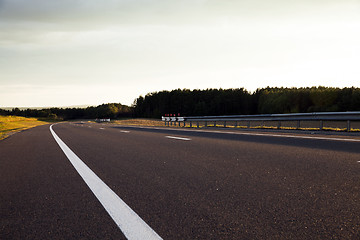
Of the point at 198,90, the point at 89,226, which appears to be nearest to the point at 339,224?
the point at 89,226

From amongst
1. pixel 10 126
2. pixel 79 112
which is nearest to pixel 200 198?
pixel 10 126

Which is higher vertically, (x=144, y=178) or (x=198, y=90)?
(x=198, y=90)

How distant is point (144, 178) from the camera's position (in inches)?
179

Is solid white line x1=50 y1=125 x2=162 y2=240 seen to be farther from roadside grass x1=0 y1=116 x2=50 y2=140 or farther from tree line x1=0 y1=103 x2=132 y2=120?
tree line x1=0 y1=103 x2=132 y2=120

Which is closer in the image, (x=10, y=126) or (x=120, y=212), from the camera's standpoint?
(x=120, y=212)

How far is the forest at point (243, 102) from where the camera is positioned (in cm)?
7562

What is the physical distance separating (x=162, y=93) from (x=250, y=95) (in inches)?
1804

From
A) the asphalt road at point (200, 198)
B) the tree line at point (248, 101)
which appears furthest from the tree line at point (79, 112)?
the asphalt road at point (200, 198)

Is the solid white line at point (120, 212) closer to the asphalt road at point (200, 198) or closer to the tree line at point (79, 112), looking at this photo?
the asphalt road at point (200, 198)

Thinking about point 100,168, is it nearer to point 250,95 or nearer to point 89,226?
point 89,226

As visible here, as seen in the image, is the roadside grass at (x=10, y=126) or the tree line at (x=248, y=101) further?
the tree line at (x=248, y=101)

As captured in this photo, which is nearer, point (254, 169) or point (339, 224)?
point (339, 224)

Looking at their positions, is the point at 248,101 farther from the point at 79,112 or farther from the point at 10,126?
the point at 79,112

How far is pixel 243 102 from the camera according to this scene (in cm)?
10775
